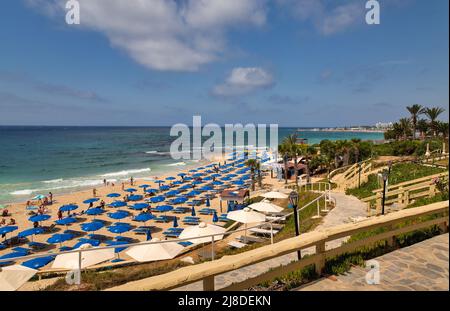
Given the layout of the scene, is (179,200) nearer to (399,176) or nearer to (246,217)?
(246,217)

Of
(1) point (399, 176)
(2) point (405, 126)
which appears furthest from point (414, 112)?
(1) point (399, 176)

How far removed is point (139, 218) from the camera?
75.7ft

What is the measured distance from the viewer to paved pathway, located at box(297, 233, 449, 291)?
4.33m

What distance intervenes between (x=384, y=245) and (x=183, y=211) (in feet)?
76.1

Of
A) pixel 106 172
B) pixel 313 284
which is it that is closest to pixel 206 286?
pixel 313 284

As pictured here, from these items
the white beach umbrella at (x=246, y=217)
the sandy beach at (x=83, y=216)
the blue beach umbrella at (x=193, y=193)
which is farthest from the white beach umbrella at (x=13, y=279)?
the blue beach umbrella at (x=193, y=193)

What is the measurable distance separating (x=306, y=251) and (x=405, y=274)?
4.22 meters

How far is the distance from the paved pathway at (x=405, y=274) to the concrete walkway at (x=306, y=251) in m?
2.56

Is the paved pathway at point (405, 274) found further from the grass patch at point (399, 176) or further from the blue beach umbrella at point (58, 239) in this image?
the blue beach umbrella at point (58, 239)

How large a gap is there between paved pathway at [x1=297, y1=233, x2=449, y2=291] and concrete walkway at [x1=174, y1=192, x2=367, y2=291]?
8.41 feet

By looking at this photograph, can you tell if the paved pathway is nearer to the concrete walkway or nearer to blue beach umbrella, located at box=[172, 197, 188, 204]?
the concrete walkway

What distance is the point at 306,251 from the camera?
8773 millimetres

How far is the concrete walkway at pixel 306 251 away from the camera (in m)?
6.45

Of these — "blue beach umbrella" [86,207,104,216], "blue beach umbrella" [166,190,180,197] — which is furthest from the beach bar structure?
"blue beach umbrella" [86,207,104,216]
